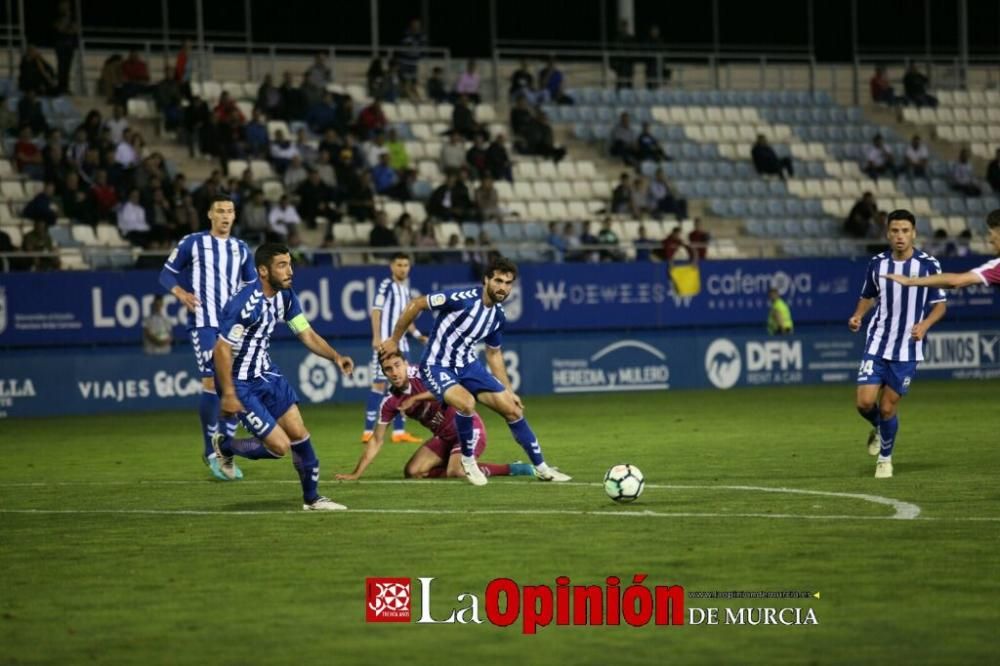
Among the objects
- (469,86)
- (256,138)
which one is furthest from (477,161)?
(256,138)

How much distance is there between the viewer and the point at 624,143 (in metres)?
38.6

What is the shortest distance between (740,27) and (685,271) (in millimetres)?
20271

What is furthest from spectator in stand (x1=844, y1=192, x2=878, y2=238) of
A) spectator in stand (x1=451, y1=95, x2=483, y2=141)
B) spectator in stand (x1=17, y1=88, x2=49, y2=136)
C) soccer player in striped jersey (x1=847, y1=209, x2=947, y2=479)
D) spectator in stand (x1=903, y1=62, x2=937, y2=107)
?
soccer player in striped jersey (x1=847, y1=209, x2=947, y2=479)

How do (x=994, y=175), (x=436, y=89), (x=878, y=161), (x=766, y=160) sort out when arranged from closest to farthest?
(x=436, y=89) < (x=766, y=160) < (x=994, y=175) < (x=878, y=161)

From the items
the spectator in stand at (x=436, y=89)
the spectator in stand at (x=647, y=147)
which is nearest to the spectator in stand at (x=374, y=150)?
the spectator in stand at (x=436, y=89)

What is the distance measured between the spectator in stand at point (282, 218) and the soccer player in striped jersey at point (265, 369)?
1741 cm

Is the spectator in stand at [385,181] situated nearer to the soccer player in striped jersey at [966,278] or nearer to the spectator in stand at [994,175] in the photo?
the spectator in stand at [994,175]

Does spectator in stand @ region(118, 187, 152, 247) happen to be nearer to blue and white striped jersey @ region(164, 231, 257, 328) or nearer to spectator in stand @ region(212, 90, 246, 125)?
spectator in stand @ region(212, 90, 246, 125)

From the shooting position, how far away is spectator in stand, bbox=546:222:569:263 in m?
33.5

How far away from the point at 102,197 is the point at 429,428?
627 inches

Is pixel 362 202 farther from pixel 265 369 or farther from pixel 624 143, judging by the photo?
pixel 265 369

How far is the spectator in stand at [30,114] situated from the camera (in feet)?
103

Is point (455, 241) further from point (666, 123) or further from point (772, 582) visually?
point (772, 582)

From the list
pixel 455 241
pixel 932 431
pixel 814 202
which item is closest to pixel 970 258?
pixel 814 202
